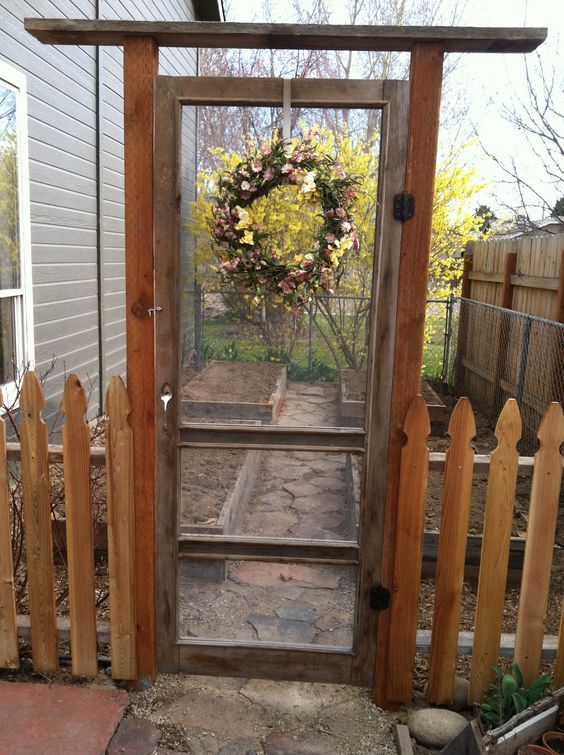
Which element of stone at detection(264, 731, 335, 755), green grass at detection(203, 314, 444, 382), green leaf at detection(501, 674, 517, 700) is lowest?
stone at detection(264, 731, 335, 755)

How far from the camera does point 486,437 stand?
24.4ft

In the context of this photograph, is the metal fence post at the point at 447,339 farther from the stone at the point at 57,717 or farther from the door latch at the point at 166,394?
the stone at the point at 57,717

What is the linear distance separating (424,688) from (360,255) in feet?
6.12

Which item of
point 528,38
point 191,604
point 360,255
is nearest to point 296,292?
point 360,255

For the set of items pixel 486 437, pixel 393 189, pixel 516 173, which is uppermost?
pixel 516 173

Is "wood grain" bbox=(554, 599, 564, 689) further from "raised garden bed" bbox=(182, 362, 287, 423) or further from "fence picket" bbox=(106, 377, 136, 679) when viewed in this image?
"fence picket" bbox=(106, 377, 136, 679)

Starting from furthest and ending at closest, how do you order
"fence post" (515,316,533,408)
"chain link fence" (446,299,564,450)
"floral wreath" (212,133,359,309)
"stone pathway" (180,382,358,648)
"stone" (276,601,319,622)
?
"fence post" (515,316,533,408)
"chain link fence" (446,299,564,450)
"stone" (276,601,319,622)
"stone pathway" (180,382,358,648)
"floral wreath" (212,133,359,309)

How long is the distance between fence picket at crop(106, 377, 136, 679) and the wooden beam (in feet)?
4.12

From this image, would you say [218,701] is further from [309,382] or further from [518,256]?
[518,256]

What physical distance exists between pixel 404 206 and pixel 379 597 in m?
1.55

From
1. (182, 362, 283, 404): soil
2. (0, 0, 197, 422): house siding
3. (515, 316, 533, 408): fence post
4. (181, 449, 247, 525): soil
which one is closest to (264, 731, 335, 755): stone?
(181, 449, 247, 525): soil

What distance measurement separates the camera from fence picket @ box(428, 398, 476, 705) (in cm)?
253

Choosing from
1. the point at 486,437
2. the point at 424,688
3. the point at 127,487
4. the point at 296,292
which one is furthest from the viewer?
the point at 486,437

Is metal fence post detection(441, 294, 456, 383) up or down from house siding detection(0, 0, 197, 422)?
down
